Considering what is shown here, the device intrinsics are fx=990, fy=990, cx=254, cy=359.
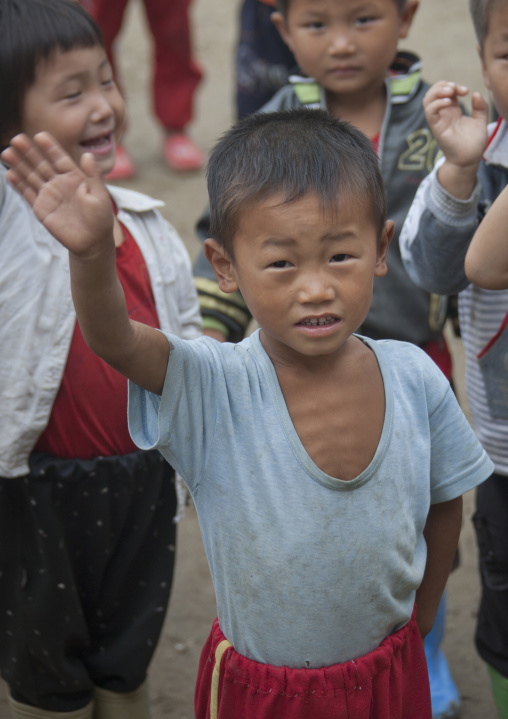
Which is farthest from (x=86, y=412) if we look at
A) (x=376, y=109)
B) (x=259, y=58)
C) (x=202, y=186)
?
(x=202, y=186)

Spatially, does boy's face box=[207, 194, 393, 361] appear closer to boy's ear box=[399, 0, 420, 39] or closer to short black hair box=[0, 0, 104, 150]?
short black hair box=[0, 0, 104, 150]

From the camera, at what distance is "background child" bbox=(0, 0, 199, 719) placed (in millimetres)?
1986

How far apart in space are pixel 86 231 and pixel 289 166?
1.16ft

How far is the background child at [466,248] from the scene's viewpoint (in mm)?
1883

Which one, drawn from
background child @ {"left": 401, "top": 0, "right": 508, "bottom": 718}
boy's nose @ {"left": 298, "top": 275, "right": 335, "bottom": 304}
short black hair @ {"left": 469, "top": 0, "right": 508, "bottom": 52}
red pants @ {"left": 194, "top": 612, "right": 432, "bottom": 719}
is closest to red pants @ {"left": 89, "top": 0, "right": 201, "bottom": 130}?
short black hair @ {"left": 469, "top": 0, "right": 508, "bottom": 52}

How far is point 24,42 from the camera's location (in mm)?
2023

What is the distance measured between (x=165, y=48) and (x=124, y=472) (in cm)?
390

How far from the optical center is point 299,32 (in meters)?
2.37

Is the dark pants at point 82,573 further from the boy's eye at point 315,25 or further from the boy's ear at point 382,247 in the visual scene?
the boy's eye at point 315,25

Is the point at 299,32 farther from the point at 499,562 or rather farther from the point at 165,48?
the point at 165,48

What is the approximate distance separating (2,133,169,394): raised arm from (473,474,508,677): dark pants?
0.98 metres

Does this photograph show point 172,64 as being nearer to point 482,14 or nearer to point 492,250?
point 482,14

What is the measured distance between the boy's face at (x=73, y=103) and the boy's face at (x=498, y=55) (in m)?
0.80

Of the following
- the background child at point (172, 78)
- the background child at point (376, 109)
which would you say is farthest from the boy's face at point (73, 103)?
the background child at point (172, 78)
